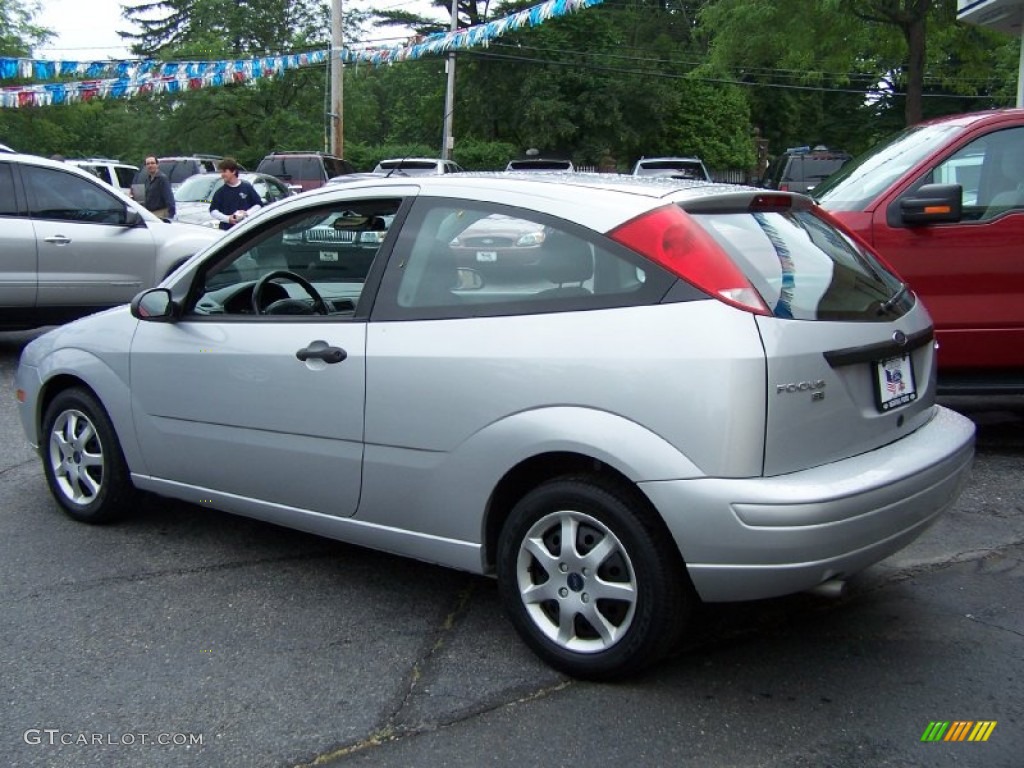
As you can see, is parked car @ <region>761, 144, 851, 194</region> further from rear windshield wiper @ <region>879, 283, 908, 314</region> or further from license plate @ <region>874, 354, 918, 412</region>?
license plate @ <region>874, 354, 918, 412</region>

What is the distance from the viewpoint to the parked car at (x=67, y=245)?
9141 millimetres

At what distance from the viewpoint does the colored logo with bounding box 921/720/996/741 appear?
304 centimetres

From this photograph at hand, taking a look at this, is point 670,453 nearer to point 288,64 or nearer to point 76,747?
point 76,747

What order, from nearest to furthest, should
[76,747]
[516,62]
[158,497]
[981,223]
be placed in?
[76,747] < [158,497] < [981,223] < [516,62]

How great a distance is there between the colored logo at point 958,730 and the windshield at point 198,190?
52.0 feet

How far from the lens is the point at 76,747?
9.95 ft

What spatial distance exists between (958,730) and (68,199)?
29.1ft

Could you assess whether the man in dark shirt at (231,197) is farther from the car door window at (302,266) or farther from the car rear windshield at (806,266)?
the car rear windshield at (806,266)

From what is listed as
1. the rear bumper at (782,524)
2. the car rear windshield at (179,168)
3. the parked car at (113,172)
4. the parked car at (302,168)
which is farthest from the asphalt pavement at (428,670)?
the car rear windshield at (179,168)

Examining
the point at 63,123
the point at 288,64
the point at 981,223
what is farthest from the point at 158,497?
the point at 63,123

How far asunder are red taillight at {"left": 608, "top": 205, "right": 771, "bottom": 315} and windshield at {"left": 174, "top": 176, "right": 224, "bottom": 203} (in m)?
15.0

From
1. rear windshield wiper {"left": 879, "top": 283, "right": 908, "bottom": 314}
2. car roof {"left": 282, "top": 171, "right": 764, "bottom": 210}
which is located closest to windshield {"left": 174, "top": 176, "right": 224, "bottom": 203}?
car roof {"left": 282, "top": 171, "right": 764, "bottom": 210}

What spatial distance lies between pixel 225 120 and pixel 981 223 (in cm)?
4386

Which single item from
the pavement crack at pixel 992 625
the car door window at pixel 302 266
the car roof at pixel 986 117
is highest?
the car roof at pixel 986 117
